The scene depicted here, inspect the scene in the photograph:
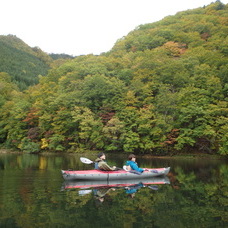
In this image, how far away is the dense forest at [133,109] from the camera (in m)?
29.5

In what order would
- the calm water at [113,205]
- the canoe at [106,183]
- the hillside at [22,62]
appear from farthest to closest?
the hillside at [22,62] → the canoe at [106,183] → the calm water at [113,205]

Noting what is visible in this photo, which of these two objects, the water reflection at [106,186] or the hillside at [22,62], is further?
the hillside at [22,62]

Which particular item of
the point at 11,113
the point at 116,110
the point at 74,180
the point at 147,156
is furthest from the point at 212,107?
the point at 11,113

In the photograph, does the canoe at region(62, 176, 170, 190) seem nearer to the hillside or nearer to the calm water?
the calm water

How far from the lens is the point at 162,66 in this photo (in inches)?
1416

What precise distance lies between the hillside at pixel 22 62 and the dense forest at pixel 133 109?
3915cm

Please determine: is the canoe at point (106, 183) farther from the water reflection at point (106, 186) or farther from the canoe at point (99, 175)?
the canoe at point (99, 175)

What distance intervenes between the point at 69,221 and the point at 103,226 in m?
0.95

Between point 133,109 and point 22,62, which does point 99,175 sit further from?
point 22,62

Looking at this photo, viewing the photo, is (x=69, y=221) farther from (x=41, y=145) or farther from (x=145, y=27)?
(x=145, y=27)

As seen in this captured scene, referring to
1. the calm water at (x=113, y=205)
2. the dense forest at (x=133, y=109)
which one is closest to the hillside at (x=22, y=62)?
the dense forest at (x=133, y=109)

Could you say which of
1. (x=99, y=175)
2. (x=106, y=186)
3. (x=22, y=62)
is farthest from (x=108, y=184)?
(x=22, y=62)

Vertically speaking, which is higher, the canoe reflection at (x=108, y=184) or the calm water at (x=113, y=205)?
the calm water at (x=113, y=205)

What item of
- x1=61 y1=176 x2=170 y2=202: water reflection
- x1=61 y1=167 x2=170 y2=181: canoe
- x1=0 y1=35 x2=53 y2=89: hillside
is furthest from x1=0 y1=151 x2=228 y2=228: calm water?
x1=0 y1=35 x2=53 y2=89: hillside
